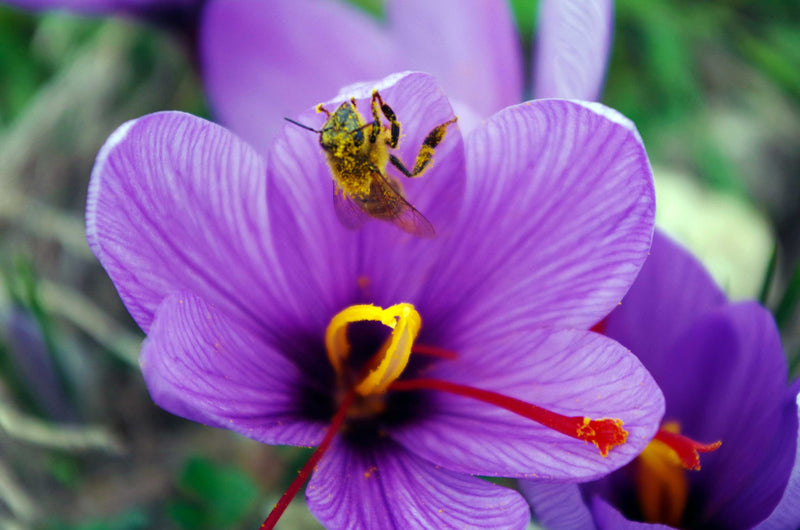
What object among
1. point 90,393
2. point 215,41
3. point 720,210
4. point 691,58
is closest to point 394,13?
point 215,41

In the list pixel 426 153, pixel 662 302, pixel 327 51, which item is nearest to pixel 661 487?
pixel 662 302

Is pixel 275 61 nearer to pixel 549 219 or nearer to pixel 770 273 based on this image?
pixel 549 219

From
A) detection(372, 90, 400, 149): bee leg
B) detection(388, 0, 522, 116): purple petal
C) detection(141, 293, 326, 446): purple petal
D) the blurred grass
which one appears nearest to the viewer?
detection(141, 293, 326, 446): purple petal

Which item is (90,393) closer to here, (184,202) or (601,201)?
(184,202)

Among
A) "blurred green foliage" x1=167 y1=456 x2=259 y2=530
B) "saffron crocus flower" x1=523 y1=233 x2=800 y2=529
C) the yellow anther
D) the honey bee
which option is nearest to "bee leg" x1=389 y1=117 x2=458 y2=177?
the honey bee

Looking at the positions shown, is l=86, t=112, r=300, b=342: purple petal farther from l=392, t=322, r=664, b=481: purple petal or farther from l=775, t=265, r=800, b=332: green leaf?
l=775, t=265, r=800, b=332: green leaf
